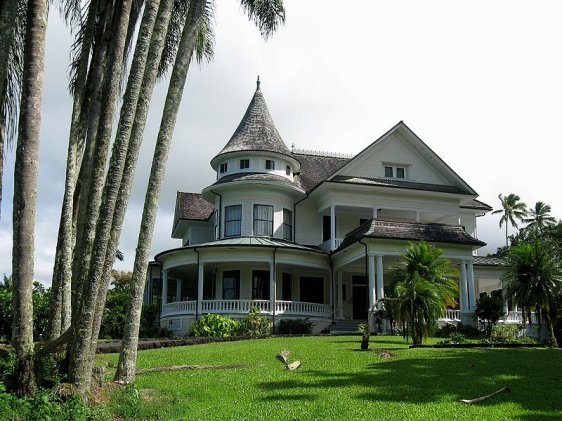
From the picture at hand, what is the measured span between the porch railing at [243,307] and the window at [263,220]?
169 inches

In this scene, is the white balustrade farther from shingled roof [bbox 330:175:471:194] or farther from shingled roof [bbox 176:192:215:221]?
shingled roof [bbox 330:175:471:194]

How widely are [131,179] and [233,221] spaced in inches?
828

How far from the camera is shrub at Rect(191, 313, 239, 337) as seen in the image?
25.1 m

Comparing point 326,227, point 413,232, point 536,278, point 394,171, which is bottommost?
point 536,278

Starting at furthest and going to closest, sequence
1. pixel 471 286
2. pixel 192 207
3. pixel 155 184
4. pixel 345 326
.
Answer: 1. pixel 192 207
2. pixel 345 326
3. pixel 471 286
4. pixel 155 184

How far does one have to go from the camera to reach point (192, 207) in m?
37.8

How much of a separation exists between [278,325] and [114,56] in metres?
18.9

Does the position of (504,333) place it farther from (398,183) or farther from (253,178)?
(253,178)

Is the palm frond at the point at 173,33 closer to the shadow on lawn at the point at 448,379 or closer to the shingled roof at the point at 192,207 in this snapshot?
the shadow on lawn at the point at 448,379

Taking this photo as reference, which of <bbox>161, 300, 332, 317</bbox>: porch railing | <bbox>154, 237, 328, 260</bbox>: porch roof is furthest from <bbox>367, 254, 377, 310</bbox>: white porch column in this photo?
→ <bbox>161, 300, 332, 317</bbox>: porch railing

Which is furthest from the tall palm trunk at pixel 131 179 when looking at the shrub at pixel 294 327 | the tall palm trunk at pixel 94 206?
the shrub at pixel 294 327

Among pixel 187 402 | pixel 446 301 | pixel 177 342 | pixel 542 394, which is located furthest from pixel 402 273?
pixel 187 402

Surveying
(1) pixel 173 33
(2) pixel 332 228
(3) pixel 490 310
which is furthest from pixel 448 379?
(2) pixel 332 228

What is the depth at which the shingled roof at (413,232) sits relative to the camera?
2666 centimetres
